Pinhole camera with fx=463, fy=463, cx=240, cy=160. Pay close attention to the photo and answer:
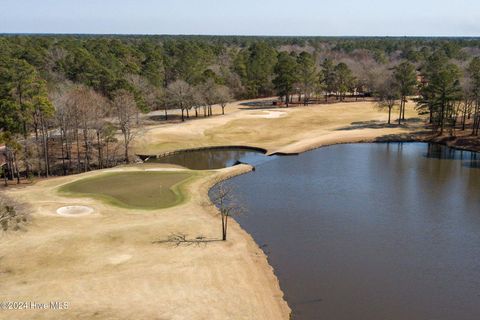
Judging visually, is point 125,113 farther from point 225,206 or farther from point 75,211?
point 225,206

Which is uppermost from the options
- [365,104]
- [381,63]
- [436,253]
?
[381,63]

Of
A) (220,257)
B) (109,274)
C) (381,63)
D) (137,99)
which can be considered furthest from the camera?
(381,63)

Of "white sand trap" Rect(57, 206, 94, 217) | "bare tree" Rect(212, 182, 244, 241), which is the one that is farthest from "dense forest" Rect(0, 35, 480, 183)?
"bare tree" Rect(212, 182, 244, 241)

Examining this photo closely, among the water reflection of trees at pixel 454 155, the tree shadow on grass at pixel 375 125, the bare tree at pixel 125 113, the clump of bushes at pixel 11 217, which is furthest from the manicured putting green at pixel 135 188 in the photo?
the tree shadow on grass at pixel 375 125

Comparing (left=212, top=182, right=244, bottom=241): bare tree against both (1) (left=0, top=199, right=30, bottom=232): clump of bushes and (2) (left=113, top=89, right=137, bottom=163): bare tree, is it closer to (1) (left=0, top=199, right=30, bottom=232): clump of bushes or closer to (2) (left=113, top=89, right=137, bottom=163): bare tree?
(1) (left=0, top=199, right=30, bottom=232): clump of bushes

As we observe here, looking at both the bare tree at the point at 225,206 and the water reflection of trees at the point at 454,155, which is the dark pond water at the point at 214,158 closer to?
the bare tree at the point at 225,206

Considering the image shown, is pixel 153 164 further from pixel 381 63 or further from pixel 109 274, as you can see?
pixel 381 63

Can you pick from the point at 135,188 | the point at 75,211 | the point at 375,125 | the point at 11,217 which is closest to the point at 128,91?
the point at 135,188

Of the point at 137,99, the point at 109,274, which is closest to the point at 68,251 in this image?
the point at 109,274
